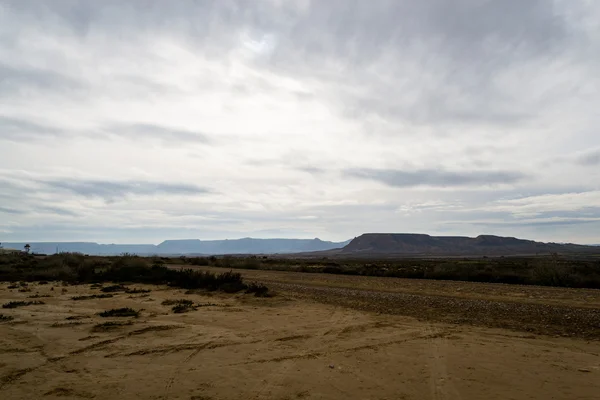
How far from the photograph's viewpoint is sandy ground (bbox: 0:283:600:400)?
18.9ft

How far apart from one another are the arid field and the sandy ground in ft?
0.09

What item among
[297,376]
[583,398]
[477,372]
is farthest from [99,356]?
[583,398]

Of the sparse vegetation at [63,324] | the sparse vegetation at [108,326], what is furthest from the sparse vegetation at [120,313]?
the sparse vegetation at [108,326]

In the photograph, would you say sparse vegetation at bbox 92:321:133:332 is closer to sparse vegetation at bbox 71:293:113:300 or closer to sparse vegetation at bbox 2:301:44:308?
sparse vegetation at bbox 2:301:44:308

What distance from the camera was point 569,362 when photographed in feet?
22.7

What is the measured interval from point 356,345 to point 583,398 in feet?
13.1

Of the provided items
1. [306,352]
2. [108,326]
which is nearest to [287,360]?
[306,352]

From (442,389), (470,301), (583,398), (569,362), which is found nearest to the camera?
(583,398)

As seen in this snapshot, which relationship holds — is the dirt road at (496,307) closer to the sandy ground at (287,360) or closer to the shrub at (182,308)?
the sandy ground at (287,360)

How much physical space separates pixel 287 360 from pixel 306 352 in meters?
0.65

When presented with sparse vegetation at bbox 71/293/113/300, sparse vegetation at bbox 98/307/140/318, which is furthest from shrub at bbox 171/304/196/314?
sparse vegetation at bbox 71/293/113/300

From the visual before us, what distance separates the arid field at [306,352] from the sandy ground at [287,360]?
0.03m

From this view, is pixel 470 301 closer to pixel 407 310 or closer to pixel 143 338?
pixel 407 310

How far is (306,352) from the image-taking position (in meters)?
7.80
